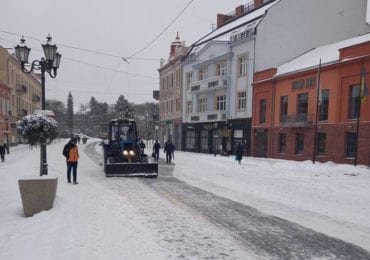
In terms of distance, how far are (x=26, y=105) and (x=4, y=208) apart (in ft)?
196

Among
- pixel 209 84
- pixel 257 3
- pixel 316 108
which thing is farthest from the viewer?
pixel 257 3

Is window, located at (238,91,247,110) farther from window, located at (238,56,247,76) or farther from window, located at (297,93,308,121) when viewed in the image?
window, located at (297,93,308,121)

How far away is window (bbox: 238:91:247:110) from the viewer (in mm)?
32562

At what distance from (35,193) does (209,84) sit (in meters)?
29.8

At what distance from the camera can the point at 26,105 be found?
63188 mm

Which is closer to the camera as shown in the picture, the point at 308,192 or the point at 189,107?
the point at 308,192

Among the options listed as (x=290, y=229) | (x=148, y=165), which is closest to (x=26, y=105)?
(x=148, y=165)

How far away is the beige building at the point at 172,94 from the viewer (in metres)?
45.3

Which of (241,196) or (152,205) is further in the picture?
(241,196)

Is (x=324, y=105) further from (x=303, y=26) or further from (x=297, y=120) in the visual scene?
(x=303, y=26)

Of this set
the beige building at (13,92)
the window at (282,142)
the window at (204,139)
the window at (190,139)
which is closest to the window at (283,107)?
the window at (282,142)

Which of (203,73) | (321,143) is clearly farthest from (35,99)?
(321,143)

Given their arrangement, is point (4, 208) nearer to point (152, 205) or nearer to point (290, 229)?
point (152, 205)

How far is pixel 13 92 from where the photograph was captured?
51688mm
